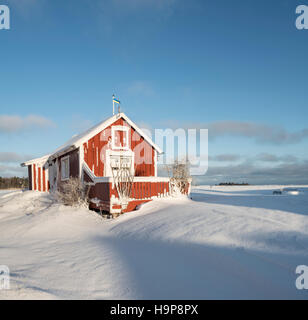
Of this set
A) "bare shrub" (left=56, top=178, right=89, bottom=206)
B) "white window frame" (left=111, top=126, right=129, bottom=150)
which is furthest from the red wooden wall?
"bare shrub" (left=56, top=178, right=89, bottom=206)

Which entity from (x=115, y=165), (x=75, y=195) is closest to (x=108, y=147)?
(x=115, y=165)

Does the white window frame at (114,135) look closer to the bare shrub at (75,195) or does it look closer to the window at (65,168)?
the bare shrub at (75,195)

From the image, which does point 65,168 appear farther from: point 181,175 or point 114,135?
point 181,175

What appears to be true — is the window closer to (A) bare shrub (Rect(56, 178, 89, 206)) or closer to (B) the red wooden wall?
(B) the red wooden wall

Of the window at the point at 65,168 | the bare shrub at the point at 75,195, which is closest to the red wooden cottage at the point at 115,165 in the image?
the window at the point at 65,168

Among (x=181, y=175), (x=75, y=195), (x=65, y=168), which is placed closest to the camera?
(x=75, y=195)

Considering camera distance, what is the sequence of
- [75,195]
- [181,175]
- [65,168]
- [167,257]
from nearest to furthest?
[167,257], [75,195], [181,175], [65,168]

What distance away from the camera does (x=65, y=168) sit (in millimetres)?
15422

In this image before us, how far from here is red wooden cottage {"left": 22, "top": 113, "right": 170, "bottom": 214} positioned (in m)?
9.90

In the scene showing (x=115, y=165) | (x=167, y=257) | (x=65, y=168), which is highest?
(x=115, y=165)

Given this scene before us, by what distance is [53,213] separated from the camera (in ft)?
31.1

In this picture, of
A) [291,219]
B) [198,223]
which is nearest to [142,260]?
[198,223]

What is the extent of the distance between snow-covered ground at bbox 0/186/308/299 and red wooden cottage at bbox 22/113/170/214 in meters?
2.13

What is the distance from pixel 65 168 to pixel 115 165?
4.20m
